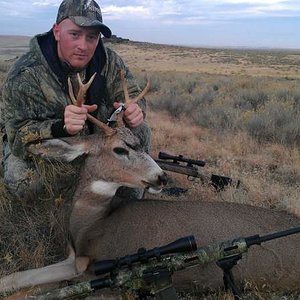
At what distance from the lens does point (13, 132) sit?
4.76 metres

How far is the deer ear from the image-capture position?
13.3 ft

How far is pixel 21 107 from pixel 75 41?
817mm

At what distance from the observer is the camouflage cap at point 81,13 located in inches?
182

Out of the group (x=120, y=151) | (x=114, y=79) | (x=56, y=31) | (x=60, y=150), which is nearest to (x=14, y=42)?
(x=114, y=79)

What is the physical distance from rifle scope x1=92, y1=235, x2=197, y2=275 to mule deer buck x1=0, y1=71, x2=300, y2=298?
24.3 inches

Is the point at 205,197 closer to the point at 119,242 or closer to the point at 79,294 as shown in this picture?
the point at 119,242

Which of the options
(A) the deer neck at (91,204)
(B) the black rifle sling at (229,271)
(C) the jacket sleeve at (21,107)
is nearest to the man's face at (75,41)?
(C) the jacket sleeve at (21,107)

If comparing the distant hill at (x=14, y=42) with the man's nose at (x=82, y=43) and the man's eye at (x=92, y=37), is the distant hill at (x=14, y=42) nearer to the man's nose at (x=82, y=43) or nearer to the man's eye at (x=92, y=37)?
the man's eye at (x=92, y=37)

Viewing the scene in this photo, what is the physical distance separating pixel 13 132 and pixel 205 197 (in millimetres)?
2448

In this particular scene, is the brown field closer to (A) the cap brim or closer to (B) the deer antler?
(B) the deer antler

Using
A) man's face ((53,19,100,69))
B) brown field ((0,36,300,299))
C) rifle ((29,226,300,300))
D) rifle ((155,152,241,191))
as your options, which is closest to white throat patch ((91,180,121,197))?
brown field ((0,36,300,299))

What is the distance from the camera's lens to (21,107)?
4.79m

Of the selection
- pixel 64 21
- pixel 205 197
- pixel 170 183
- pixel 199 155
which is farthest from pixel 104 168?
pixel 199 155

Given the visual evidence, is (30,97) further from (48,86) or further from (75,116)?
(75,116)
